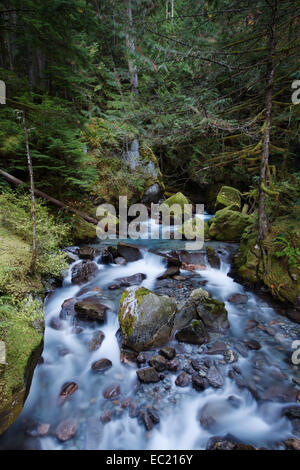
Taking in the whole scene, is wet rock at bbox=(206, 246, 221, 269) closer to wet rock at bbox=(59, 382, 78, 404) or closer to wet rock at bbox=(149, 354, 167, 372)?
wet rock at bbox=(149, 354, 167, 372)

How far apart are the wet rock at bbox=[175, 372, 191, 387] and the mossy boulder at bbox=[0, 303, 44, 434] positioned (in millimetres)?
2404

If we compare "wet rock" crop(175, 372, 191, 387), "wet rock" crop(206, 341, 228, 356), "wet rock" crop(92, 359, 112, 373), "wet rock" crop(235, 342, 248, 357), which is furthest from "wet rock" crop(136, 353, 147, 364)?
"wet rock" crop(235, 342, 248, 357)

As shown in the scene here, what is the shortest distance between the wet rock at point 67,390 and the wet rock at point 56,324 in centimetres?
133

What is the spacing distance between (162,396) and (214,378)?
39.1 inches

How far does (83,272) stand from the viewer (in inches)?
261

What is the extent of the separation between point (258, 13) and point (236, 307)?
23.0 feet

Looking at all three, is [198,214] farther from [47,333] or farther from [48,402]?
[48,402]

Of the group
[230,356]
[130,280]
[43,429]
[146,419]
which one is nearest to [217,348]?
[230,356]

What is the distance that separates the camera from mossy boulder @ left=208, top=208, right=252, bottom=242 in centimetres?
918

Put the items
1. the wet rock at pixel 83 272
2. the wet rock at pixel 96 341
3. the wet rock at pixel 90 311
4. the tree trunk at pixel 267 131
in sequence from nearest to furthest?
the tree trunk at pixel 267 131
the wet rock at pixel 96 341
the wet rock at pixel 90 311
the wet rock at pixel 83 272

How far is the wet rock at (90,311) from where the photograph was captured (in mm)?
4953

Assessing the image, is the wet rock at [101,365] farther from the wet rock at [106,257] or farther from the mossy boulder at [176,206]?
the mossy boulder at [176,206]

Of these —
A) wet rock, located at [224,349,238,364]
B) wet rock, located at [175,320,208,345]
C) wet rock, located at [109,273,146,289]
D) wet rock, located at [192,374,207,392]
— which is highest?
wet rock, located at [109,273,146,289]

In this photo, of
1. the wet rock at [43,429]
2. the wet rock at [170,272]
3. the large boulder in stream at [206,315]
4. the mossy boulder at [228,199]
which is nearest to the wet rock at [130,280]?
the wet rock at [170,272]
